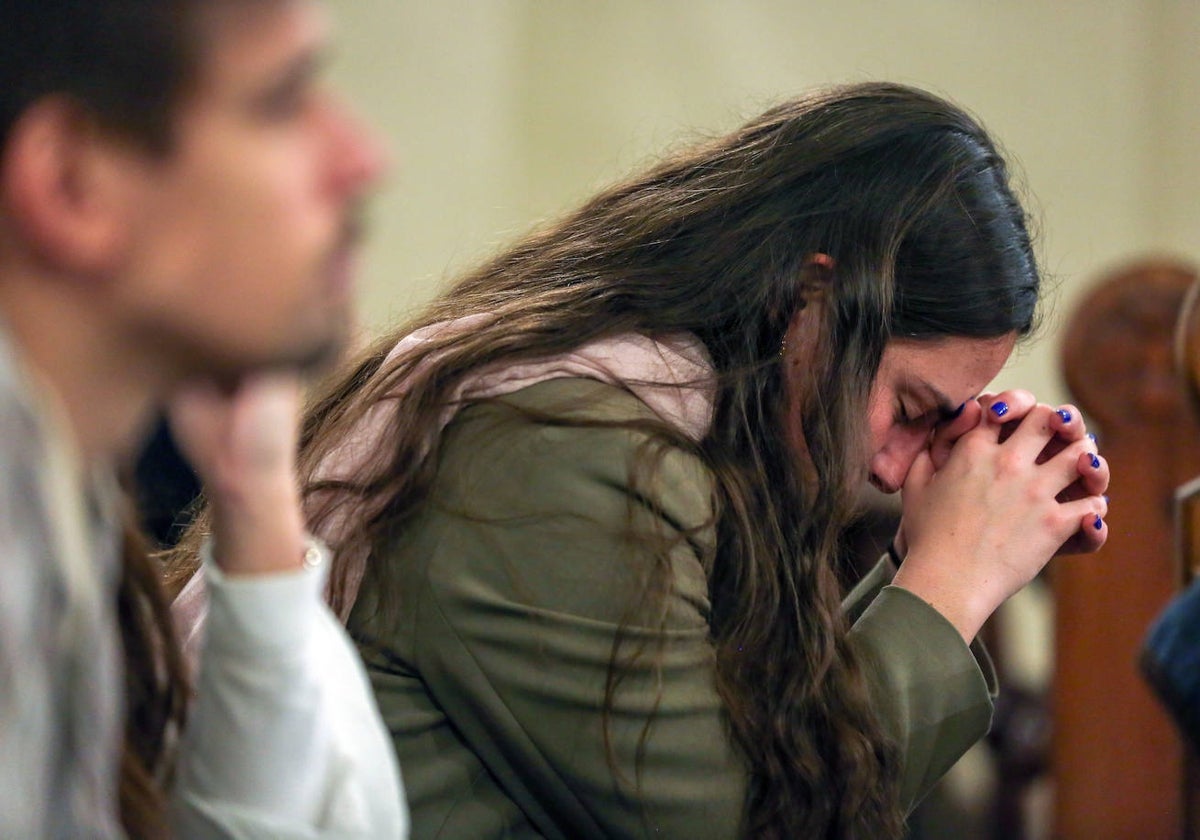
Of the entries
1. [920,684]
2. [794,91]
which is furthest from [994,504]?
[794,91]

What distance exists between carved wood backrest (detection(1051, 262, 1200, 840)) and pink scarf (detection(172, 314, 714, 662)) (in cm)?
103

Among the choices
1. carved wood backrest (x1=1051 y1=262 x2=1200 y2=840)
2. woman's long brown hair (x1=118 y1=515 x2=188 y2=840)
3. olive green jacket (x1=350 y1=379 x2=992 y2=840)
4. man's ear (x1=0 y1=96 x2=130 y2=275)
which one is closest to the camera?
man's ear (x1=0 y1=96 x2=130 y2=275)

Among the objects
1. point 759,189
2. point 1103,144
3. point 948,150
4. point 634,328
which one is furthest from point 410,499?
point 1103,144

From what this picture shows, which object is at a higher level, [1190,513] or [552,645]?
[552,645]

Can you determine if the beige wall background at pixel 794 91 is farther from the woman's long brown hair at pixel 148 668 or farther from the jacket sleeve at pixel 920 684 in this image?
the woman's long brown hair at pixel 148 668

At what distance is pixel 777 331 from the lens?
4.41 ft

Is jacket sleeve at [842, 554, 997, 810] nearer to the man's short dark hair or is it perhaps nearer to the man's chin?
the man's chin

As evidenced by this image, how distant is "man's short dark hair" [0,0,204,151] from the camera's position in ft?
2.48

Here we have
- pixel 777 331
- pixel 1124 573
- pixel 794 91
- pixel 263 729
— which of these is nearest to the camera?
pixel 263 729

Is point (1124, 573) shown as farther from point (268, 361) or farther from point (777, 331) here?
point (268, 361)

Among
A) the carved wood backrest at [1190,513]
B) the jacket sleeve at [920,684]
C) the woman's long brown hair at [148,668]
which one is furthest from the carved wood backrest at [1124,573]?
the woman's long brown hair at [148,668]

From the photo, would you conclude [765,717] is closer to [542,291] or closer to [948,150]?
[542,291]

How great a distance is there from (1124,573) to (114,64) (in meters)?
1.69

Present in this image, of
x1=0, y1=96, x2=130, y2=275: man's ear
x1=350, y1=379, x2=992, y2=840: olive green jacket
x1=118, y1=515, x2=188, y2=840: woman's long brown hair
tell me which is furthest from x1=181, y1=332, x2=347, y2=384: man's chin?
x1=350, y1=379, x2=992, y2=840: olive green jacket
